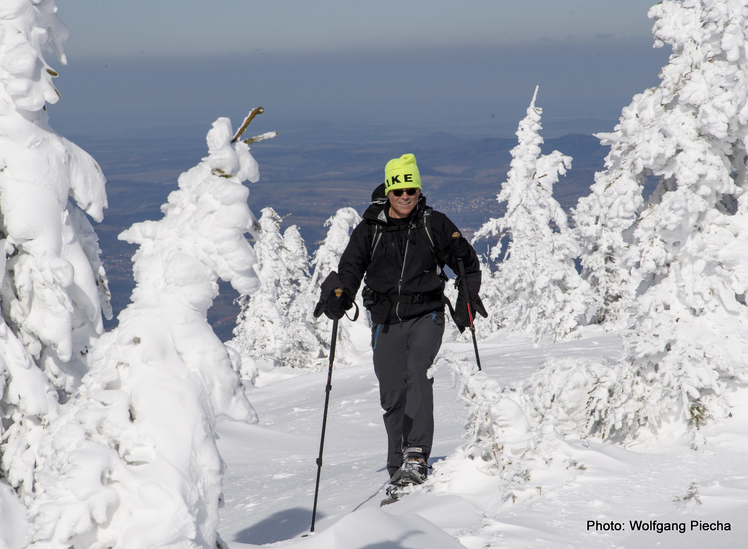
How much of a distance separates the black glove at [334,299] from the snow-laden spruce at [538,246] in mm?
19035

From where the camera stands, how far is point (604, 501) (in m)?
4.46

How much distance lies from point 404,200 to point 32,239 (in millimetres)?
3434

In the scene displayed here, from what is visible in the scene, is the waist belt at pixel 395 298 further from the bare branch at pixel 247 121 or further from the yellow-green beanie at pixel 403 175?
the bare branch at pixel 247 121

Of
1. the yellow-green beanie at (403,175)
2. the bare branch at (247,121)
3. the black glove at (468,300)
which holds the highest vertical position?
the bare branch at (247,121)

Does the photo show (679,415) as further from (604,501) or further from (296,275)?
(296,275)

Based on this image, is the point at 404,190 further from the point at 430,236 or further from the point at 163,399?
the point at 163,399

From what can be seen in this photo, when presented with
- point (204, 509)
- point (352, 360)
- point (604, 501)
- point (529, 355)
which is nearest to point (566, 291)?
point (529, 355)

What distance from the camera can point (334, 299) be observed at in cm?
581

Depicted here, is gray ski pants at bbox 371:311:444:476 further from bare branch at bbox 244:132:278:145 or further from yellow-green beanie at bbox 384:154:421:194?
bare branch at bbox 244:132:278:145

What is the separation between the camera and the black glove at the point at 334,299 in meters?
5.81

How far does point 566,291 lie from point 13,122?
22316 millimetres

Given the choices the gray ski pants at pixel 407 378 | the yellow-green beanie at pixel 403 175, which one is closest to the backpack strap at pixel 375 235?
the yellow-green beanie at pixel 403 175

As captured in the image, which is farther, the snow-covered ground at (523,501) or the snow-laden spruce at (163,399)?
the snow-covered ground at (523,501)

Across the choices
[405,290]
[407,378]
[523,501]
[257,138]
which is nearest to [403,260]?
[405,290]
